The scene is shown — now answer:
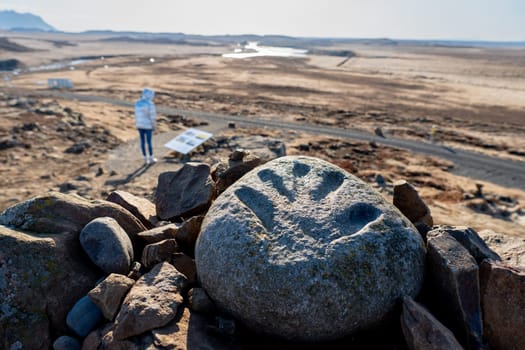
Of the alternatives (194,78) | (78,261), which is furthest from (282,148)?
(194,78)

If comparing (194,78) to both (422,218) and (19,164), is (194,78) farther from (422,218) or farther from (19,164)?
(422,218)

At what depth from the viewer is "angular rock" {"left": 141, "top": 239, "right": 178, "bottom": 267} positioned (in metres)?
5.16

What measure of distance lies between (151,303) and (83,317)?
0.99 metres

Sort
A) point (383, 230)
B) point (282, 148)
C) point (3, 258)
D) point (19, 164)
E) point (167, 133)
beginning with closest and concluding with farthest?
point (383, 230) → point (3, 258) → point (19, 164) → point (282, 148) → point (167, 133)

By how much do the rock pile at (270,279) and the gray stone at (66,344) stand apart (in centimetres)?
1

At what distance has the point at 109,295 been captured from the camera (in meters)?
4.51

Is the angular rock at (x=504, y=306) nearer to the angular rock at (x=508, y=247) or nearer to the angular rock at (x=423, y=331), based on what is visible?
the angular rock at (x=423, y=331)

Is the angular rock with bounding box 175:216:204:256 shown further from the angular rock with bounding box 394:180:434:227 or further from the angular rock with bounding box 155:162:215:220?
the angular rock with bounding box 394:180:434:227

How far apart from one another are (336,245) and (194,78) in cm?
5095

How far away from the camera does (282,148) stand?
699 inches

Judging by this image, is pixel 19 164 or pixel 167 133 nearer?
pixel 19 164

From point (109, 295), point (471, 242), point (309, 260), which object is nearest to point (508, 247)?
point (471, 242)

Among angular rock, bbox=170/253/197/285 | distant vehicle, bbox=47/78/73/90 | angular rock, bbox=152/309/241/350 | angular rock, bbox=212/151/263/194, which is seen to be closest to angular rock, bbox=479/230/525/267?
angular rock, bbox=152/309/241/350

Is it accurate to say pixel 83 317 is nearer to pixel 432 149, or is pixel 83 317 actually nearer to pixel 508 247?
pixel 508 247
